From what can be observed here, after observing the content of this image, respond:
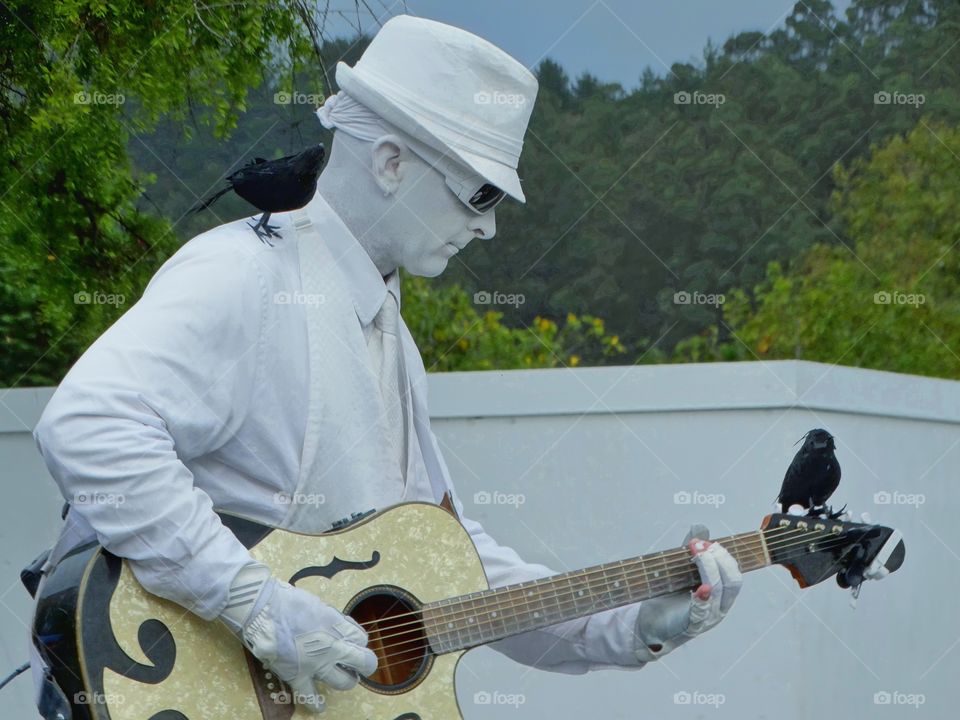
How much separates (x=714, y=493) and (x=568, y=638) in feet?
4.70

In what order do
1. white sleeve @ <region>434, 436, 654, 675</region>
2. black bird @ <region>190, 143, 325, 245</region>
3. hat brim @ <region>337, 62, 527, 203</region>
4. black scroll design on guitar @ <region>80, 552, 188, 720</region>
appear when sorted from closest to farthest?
black scroll design on guitar @ <region>80, 552, 188, 720</region> < black bird @ <region>190, 143, 325, 245</region> < hat brim @ <region>337, 62, 527, 203</region> < white sleeve @ <region>434, 436, 654, 675</region>

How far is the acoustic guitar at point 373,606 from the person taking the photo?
2.24 meters

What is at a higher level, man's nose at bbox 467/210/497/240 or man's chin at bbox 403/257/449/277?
man's nose at bbox 467/210/497/240

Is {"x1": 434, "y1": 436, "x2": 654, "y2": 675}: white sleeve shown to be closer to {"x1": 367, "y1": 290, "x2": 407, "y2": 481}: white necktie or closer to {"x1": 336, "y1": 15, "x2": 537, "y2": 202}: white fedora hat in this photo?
{"x1": 367, "y1": 290, "x2": 407, "y2": 481}: white necktie

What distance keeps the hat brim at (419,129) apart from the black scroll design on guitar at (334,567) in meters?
0.71

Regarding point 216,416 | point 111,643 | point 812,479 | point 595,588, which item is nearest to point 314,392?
point 216,416

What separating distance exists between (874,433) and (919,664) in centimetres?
72

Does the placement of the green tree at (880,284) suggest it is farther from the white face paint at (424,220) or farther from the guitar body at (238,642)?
the guitar body at (238,642)

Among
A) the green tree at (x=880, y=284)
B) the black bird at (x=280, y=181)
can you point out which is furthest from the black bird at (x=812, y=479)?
the green tree at (x=880, y=284)

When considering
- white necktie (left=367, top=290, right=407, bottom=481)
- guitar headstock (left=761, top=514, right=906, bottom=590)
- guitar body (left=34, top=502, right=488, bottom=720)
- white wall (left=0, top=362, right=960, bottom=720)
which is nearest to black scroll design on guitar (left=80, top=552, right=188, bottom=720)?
guitar body (left=34, top=502, right=488, bottom=720)

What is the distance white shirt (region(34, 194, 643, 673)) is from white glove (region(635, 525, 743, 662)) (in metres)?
0.04

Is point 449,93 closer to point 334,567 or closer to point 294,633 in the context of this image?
point 334,567

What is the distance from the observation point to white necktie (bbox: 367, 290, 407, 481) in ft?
8.93

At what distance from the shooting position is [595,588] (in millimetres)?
2791
